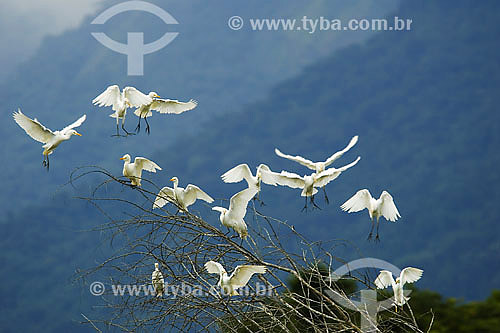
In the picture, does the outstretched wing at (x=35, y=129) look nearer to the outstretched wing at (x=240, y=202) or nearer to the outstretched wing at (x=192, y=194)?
the outstretched wing at (x=192, y=194)

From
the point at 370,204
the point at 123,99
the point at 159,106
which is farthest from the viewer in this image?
the point at 159,106

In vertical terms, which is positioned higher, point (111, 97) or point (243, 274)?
point (111, 97)

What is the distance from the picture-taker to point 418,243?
47.8 feet

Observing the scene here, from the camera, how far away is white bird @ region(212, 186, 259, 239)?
110 inches

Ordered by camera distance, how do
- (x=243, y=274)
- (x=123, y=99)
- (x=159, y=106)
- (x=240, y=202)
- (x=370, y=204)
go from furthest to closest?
(x=159, y=106)
(x=123, y=99)
(x=370, y=204)
(x=240, y=202)
(x=243, y=274)

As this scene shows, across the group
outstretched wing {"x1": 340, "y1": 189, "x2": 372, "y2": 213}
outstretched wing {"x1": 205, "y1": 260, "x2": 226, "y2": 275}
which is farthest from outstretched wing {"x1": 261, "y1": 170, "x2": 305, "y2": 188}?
outstretched wing {"x1": 205, "y1": 260, "x2": 226, "y2": 275}

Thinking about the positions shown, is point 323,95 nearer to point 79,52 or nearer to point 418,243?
point 418,243

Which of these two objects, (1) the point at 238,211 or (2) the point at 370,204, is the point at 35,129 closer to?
(1) the point at 238,211

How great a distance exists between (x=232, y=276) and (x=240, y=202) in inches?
17.9

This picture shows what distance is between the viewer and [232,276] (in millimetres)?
2469

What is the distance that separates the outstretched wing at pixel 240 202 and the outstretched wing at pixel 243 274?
14.7 inches

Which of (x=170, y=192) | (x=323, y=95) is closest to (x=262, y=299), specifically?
(x=170, y=192)

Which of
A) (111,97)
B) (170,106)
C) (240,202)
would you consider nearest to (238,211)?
(240,202)

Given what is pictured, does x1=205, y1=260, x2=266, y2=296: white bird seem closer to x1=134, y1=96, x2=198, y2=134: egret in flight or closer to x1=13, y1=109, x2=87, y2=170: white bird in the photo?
x1=13, y1=109, x2=87, y2=170: white bird
